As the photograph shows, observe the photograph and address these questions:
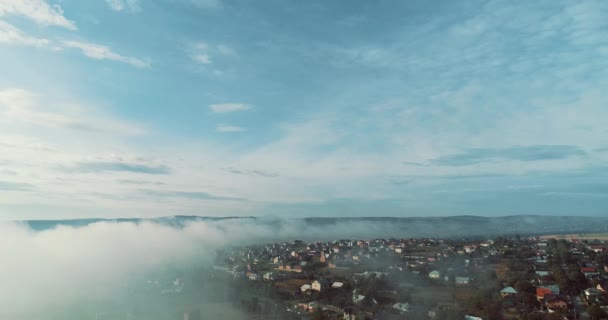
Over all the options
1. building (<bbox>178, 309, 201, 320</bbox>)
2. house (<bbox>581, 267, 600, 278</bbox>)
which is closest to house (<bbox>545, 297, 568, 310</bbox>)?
house (<bbox>581, 267, 600, 278</bbox>)

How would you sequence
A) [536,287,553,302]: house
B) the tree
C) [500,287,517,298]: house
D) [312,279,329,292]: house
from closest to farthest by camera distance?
the tree → [536,287,553,302]: house → [500,287,517,298]: house → [312,279,329,292]: house

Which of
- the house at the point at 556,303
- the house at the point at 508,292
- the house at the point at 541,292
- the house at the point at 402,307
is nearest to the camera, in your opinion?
the house at the point at 556,303

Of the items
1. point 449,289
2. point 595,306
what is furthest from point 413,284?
point 595,306

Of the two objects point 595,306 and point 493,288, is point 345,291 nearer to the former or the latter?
point 493,288

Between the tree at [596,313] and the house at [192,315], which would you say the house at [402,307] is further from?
the house at [192,315]

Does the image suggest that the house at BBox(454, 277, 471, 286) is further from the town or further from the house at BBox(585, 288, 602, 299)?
the house at BBox(585, 288, 602, 299)

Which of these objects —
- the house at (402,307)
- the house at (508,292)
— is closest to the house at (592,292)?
the house at (508,292)
